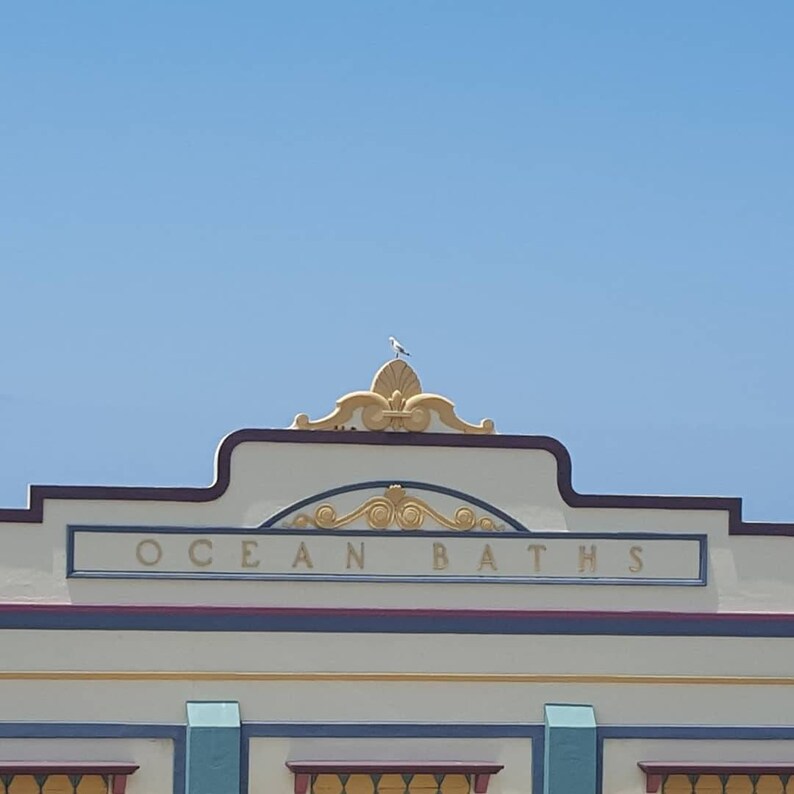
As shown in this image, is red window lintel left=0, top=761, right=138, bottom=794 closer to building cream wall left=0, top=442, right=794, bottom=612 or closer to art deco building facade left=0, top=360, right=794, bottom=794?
art deco building facade left=0, top=360, right=794, bottom=794

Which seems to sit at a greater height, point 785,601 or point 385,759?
point 785,601

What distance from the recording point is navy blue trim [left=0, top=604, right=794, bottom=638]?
1727 centimetres

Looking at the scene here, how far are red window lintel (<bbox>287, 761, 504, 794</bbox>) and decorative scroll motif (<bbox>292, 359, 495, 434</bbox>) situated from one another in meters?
3.19

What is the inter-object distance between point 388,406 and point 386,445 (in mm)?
379

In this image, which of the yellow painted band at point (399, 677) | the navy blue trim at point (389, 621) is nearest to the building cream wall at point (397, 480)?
the navy blue trim at point (389, 621)

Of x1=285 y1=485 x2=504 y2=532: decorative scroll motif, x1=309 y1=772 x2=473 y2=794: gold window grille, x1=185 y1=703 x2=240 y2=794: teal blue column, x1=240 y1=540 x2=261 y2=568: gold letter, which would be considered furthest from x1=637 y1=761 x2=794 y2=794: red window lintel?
x1=240 y1=540 x2=261 y2=568: gold letter

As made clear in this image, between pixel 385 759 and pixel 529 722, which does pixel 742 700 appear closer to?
pixel 529 722

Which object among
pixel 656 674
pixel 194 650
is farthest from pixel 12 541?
pixel 656 674

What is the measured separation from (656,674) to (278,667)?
3.70m

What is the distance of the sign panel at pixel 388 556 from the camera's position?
1747 centimetres

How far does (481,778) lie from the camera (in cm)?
1770

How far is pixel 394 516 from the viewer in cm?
1786

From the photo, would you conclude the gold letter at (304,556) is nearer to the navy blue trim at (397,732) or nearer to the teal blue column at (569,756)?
the navy blue trim at (397,732)

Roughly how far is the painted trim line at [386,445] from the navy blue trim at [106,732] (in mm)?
1910
